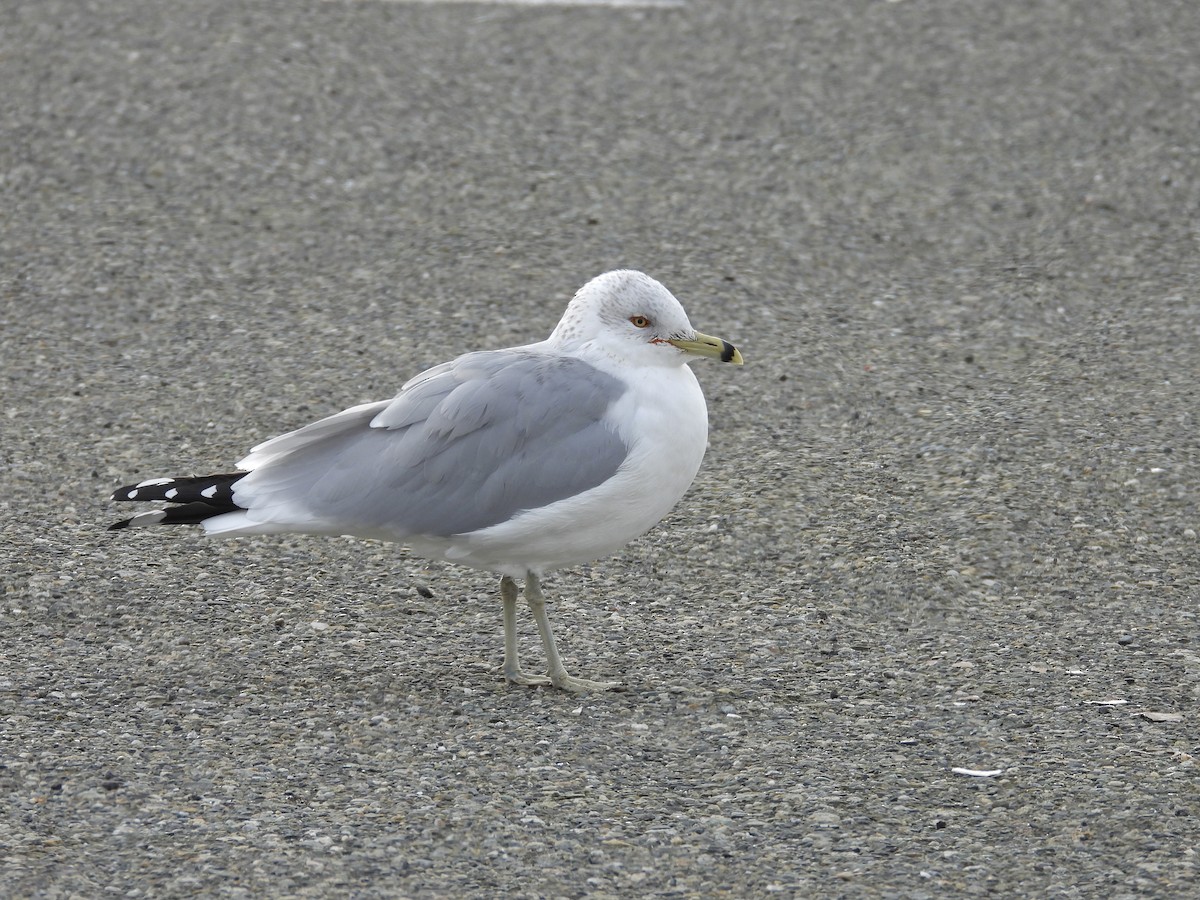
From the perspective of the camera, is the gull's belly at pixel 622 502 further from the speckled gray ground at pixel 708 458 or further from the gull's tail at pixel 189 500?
the gull's tail at pixel 189 500

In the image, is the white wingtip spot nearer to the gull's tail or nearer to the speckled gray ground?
the gull's tail

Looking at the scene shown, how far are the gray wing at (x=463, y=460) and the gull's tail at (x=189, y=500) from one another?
47 mm

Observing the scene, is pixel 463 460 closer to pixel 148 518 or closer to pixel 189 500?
pixel 189 500

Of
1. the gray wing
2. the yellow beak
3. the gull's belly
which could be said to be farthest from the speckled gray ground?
the yellow beak

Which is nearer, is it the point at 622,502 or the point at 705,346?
the point at 622,502

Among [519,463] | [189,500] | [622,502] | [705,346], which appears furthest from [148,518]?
[705,346]

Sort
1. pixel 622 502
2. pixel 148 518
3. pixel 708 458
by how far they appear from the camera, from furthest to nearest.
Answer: pixel 708 458, pixel 148 518, pixel 622 502

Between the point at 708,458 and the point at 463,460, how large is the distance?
2077mm

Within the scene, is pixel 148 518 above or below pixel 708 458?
above

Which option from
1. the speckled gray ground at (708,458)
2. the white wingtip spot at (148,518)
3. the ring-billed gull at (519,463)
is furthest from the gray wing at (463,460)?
the speckled gray ground at (708,458)

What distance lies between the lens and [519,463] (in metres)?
4.83

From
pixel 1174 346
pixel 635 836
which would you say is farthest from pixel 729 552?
pixel 1174 346

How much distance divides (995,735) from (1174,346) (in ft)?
11.7

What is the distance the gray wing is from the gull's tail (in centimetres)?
5
